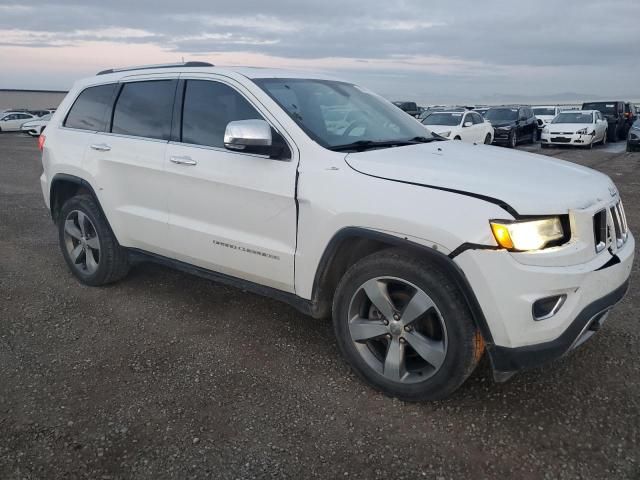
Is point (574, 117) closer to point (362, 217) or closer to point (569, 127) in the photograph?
point (569, 127)

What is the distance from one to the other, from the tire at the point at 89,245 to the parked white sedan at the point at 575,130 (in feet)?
62.0

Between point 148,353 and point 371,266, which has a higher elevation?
point 371,266

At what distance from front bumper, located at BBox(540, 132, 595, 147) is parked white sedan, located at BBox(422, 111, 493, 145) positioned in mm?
2932

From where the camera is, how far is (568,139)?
64.7ft

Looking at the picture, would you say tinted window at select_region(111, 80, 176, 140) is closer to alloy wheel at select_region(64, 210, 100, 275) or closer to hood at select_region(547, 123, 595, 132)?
alloy wheel at select_region(64, 210, 100, 275)

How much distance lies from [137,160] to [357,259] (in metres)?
1.90

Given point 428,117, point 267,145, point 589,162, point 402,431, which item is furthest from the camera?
point 428,117

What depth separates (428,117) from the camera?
18.2m

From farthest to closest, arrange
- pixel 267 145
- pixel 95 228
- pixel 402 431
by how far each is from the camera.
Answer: pixel 95 228 → pixel 267 145 → pixel 402 431

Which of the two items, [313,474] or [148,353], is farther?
[148,353]

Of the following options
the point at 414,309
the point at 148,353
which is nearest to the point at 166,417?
the point at 148,353

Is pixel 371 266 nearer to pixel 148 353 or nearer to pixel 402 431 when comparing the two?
pixel 402 431

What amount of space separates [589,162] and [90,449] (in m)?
16.0

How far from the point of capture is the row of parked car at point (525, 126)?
1741 centimetres
